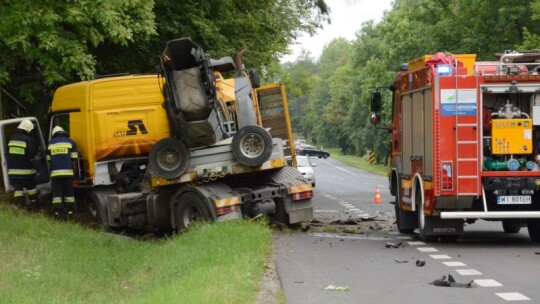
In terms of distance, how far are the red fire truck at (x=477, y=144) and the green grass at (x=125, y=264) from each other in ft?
9.18

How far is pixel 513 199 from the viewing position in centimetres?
1385

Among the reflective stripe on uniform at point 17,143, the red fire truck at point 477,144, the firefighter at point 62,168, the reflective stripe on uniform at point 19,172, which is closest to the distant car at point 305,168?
the reflective stripe on uniform at point 19,172

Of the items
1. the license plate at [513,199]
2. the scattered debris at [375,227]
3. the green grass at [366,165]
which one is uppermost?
the license plate at [513,199]

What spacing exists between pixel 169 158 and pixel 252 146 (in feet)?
4.75

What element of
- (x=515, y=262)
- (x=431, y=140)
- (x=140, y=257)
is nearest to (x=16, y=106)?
(x=140, y=257)

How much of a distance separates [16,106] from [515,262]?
14898mm

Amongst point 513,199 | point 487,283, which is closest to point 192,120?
point 513,199

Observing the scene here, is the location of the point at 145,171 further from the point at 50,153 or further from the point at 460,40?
the point at 460,40

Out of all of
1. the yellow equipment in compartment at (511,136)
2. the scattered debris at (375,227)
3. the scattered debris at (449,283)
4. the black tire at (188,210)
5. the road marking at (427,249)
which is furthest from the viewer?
the scattered debris at (375,227)

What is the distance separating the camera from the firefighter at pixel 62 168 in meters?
17.2

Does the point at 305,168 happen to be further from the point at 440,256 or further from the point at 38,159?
the point at 440,256

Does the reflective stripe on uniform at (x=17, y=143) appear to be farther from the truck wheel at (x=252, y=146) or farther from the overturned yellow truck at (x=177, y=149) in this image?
the truck wheel at (x=252, y=146)

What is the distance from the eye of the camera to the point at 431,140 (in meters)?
14.0

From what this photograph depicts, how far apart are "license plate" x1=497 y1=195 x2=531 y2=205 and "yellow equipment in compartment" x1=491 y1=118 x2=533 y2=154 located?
0.69 m
